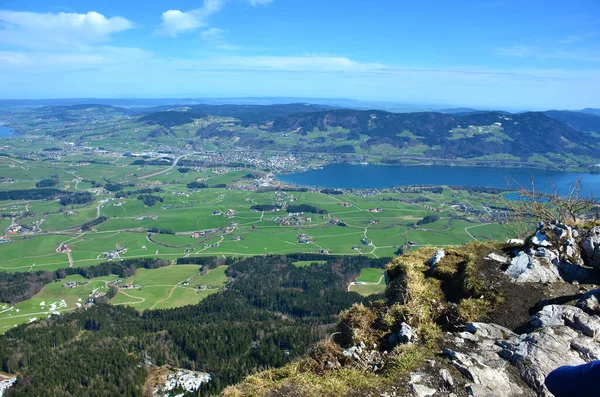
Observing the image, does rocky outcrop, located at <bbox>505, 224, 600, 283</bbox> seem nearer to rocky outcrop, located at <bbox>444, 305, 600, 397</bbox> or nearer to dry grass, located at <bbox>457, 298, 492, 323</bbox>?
dry grass, located at <bbox>457, 298, 492, 323</bbox>

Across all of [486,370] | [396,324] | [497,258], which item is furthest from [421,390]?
[497,258]

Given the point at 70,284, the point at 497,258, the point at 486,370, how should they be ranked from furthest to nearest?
the point at 70,284 < the point at 497,258 < the point at 486,370

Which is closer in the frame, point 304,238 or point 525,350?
point 525,350

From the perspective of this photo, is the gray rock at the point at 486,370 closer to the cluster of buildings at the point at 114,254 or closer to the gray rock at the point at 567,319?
the gray rock at the point at 567,319

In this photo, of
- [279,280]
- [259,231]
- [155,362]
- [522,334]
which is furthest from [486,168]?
[522,334]

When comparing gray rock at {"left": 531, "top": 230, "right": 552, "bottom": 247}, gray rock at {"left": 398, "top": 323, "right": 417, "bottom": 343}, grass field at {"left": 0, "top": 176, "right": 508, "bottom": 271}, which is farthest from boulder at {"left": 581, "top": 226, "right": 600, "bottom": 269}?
grass field at {"left": 0, "top": 176, "right": 508, "bottom": 271}

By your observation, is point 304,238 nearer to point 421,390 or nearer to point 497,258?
point 497,258
